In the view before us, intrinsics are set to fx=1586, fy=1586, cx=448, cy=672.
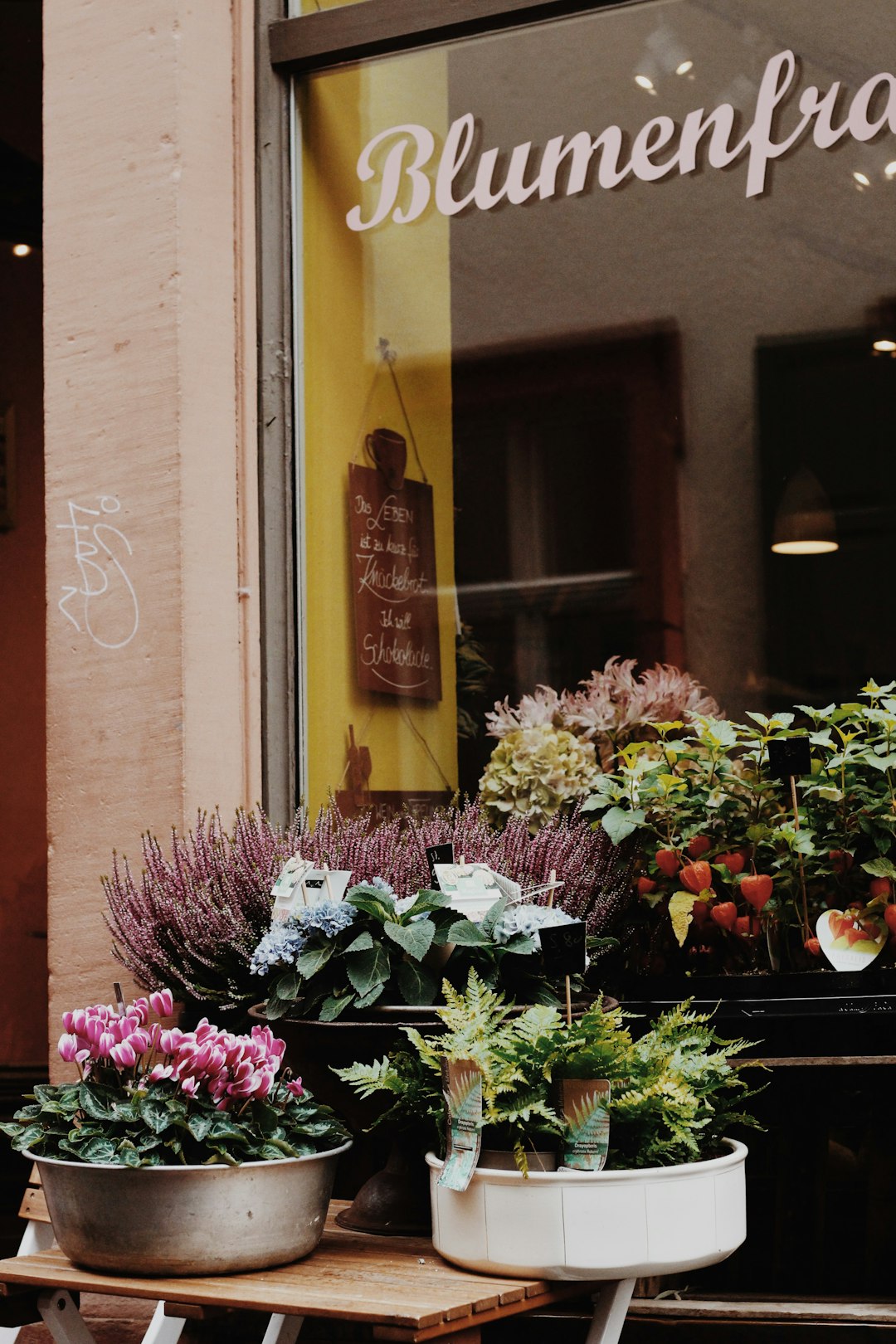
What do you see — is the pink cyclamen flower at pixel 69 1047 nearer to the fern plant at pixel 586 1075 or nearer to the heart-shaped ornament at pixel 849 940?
the fern plant at pixel 586 1075

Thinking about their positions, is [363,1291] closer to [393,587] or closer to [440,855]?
[440,855]

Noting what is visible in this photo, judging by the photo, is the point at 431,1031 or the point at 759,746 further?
the point at 759,746

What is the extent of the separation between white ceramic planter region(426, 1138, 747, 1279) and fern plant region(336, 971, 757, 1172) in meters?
0.05

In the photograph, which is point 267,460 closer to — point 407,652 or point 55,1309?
point 407,652

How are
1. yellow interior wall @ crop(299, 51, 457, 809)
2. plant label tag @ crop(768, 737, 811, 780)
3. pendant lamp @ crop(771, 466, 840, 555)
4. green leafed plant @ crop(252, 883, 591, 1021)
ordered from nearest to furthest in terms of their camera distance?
green leafed plant @ crop(252, 883, 591, 1021) → plant label tag @ crop(768, 737, 811, 780) → pendant lamp @ crop(771, 466, 840, 555) → yellow interior wall @ crop(299, 51, 457, 809)

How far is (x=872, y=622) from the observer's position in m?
3.68

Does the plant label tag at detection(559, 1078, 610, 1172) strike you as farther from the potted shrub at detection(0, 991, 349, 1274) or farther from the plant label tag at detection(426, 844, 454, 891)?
the plant label tag at detection(426, 844, 454, 891)

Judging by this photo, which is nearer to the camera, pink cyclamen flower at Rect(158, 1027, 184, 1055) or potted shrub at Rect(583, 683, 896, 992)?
pink cyclamen flower at Rect(158, 1027, 184, 1055)

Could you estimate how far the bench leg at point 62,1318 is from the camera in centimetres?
231

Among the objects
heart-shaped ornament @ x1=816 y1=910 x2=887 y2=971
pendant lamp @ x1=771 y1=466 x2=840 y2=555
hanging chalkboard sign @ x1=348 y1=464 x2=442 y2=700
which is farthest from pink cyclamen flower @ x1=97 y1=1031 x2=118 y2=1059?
pendant lamp @ x1=771 y1=466 x2=840 y2=555

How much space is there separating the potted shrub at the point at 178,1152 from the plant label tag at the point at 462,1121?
18 centimetres

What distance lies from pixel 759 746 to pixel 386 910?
944 mm

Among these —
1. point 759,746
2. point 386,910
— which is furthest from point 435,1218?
point 759,746

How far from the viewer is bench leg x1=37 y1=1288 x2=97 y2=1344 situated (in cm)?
231
